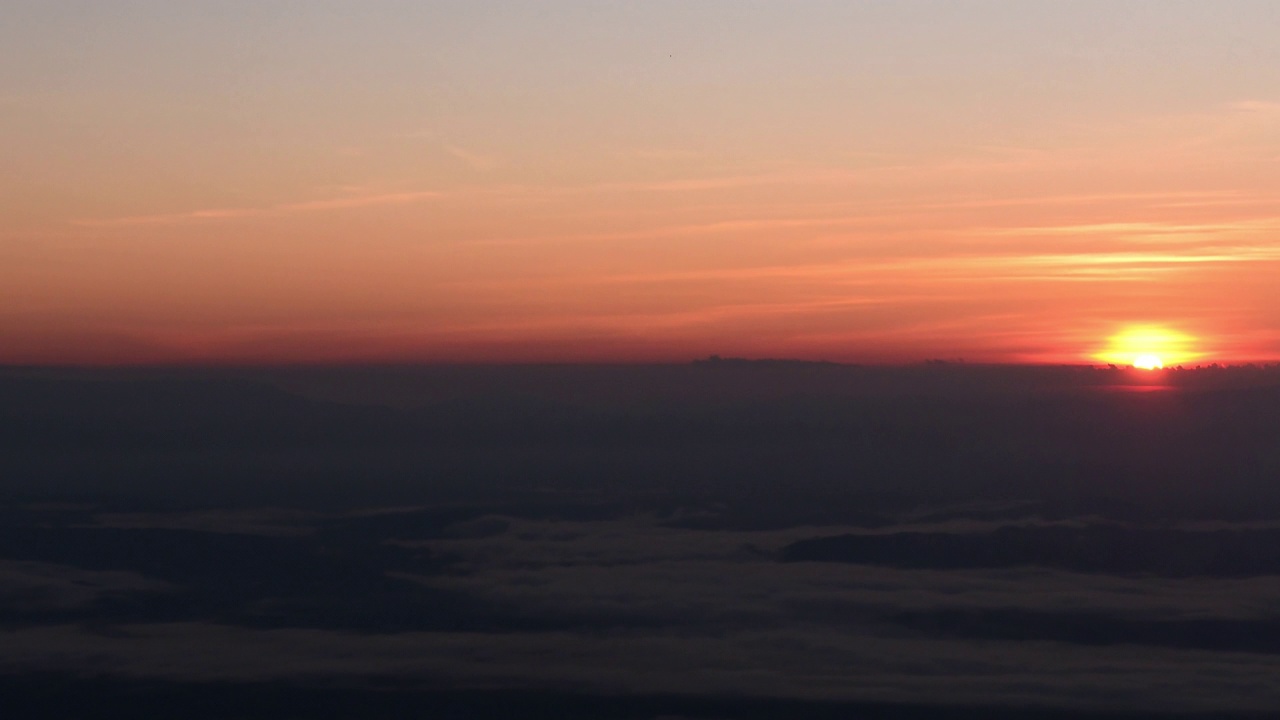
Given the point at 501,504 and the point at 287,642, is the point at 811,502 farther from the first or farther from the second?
the point at 287,642

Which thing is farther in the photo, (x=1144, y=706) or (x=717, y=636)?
(x=717, y=636)

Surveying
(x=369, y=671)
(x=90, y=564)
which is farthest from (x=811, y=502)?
(x=369, y=671)

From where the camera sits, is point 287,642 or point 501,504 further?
point 501,504

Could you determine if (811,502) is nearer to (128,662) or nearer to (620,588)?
(620,588)

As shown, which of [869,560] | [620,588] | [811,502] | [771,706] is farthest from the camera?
[811,502]

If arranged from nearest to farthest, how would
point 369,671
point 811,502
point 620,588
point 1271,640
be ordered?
1. point 369,671
2. point 1271,640
3. point 620,588
4. point 811,502

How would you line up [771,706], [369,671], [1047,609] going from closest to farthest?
[771,706]
[369,671]
[1047,609]

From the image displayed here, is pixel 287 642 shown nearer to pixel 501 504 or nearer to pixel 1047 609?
pixel 1047 609

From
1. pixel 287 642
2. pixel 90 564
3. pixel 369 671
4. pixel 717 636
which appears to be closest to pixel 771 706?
pixel 717 636

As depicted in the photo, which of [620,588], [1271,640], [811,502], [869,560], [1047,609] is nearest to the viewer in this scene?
[1271,640]
